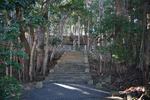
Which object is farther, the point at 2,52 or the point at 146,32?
the point at 146,32

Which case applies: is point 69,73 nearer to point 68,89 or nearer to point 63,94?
point 68,89

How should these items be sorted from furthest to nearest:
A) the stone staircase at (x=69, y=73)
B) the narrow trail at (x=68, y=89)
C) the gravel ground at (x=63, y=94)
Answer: the stone staircase at (x=69, y=73) → the narrow trail at (x=68, y=89) → the gravel ground at (x=63, y=94)

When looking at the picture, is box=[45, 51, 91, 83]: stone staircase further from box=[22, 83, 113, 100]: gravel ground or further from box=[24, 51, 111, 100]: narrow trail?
box=[22, 83, 113, 100]: gravel ground

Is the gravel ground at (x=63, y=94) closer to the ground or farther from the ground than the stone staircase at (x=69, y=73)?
closer to the ground

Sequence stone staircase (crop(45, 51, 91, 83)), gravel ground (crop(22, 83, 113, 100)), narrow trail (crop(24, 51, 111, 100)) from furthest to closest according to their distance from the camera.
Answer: stone staircase (crop(45, 51, 91, 83)), narrow trail (crop(24, 51, 111, 100)), gravel ground (crop(22, 83, 113, 100))

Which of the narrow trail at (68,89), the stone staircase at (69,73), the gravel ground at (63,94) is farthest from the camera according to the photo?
the stone staircase at (69,73)

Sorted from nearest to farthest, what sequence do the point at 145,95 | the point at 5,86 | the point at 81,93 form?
the point at 5,86 < the point at 145,95 < the point at 81,93

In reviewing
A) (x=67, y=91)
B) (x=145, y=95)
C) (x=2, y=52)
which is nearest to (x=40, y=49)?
(x=67, y=91)

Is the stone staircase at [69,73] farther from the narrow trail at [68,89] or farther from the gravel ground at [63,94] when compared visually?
the gravel ground at [63,94]

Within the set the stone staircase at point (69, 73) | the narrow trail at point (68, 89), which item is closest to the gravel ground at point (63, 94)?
the narrow trail at point (68, 89)

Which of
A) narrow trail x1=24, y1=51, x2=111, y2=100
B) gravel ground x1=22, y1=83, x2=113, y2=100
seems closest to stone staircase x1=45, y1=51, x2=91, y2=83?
narrow trail x1=24, y1=51, x2=111, y2=100

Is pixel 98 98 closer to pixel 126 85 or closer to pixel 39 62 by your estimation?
pixel 126 85

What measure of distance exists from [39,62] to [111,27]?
20.5ft

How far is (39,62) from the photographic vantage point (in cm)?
1106
